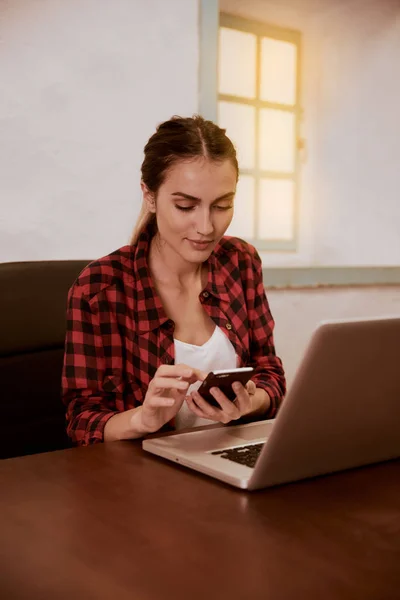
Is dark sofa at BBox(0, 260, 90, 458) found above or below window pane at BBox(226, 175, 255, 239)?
below

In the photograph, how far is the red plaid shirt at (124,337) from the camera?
1.23 m

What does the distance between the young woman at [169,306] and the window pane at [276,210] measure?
1343 millimetres

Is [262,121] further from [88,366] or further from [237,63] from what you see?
[88,366]

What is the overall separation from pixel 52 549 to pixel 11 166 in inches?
56.5

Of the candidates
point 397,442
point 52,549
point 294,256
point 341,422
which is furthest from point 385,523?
point 294,256

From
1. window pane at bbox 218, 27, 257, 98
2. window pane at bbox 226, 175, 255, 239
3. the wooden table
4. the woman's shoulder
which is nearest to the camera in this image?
the wooden table

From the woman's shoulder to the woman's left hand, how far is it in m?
0.41

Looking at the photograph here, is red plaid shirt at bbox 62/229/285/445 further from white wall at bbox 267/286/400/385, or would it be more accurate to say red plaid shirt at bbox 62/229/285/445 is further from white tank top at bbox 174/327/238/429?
white wall at bbox 267/286/400/385

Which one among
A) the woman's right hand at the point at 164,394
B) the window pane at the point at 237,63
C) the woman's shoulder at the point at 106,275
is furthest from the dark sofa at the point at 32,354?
the window pane at the point at 237,63

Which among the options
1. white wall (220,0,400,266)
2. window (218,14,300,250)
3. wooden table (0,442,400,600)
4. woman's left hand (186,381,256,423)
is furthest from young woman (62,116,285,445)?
white wall (220,0,400,266)

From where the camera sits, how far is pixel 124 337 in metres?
1.34

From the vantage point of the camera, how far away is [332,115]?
292 centimetres

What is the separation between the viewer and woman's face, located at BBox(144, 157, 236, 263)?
52.0 inches

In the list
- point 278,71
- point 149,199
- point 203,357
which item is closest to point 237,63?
point 278,71
